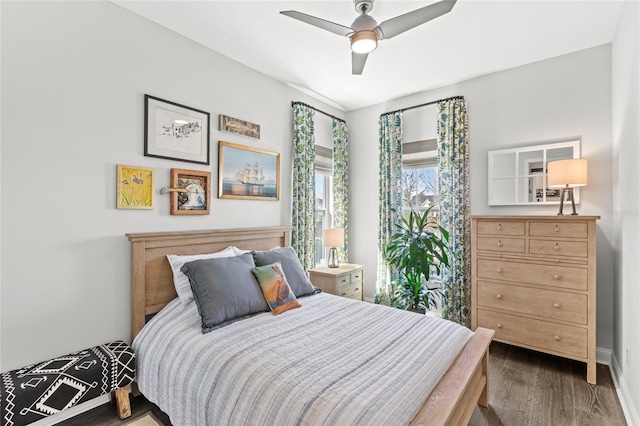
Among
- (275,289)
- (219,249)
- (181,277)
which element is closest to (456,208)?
(275,289)

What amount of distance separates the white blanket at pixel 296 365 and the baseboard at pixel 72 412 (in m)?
0.40

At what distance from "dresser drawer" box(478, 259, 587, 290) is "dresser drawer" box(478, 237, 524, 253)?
0.11 meters

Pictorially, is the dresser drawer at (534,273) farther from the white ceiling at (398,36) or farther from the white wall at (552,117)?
the white ceiling at (398,36)

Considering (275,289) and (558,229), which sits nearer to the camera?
(275,289)

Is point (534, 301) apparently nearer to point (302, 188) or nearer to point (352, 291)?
point (352, 291)

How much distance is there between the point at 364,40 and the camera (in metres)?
2.02

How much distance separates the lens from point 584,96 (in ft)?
9.73

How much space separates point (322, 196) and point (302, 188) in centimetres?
80

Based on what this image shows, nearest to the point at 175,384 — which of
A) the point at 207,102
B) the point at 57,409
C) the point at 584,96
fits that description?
the point at 57,409

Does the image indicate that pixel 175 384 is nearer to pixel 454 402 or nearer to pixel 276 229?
pixel 454 402

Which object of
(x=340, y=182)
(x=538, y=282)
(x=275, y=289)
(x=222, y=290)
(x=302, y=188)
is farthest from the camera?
(x=340, y=182)

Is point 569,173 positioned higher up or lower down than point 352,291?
higher up

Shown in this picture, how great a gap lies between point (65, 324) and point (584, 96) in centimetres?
466

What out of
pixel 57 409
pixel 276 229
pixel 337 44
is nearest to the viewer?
pixel 57 409
